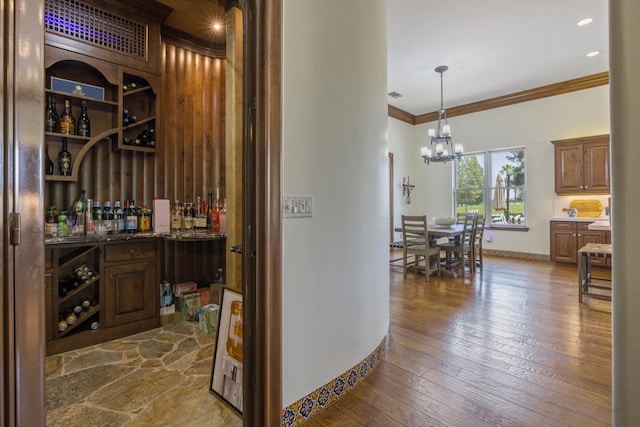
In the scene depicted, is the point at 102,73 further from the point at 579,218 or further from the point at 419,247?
the point at 579,218

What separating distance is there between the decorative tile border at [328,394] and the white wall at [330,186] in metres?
0.05

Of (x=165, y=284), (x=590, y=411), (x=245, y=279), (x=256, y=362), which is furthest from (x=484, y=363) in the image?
(x=165, y=284)

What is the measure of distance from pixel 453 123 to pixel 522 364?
6.33 meters

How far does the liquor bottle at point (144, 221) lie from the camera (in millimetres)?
2951

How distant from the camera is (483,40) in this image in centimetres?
430

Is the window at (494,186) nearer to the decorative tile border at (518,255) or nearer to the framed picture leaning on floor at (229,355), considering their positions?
the decorative tile border at (518,255)

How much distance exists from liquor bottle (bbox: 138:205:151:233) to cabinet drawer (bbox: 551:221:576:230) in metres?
6.67

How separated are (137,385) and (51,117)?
2347mm

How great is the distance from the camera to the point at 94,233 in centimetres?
264

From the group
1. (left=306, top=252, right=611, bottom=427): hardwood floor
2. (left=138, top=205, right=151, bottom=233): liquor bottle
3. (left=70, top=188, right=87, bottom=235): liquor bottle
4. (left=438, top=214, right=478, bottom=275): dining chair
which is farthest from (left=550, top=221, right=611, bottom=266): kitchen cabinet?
(left=70, top=188, right=87, bottom=235): liquor bottle

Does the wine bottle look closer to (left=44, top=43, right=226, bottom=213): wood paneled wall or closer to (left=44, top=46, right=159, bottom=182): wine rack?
(left=44, top=43, right=226, bottom=213): wood paneled wall

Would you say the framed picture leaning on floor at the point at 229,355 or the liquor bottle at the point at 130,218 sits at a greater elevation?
the liquor bottle at the point at 130,218

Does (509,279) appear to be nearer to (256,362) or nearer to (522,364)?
(522,364)

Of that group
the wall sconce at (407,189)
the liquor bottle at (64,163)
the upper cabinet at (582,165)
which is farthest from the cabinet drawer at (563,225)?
the liquor bottle at (64,163)
